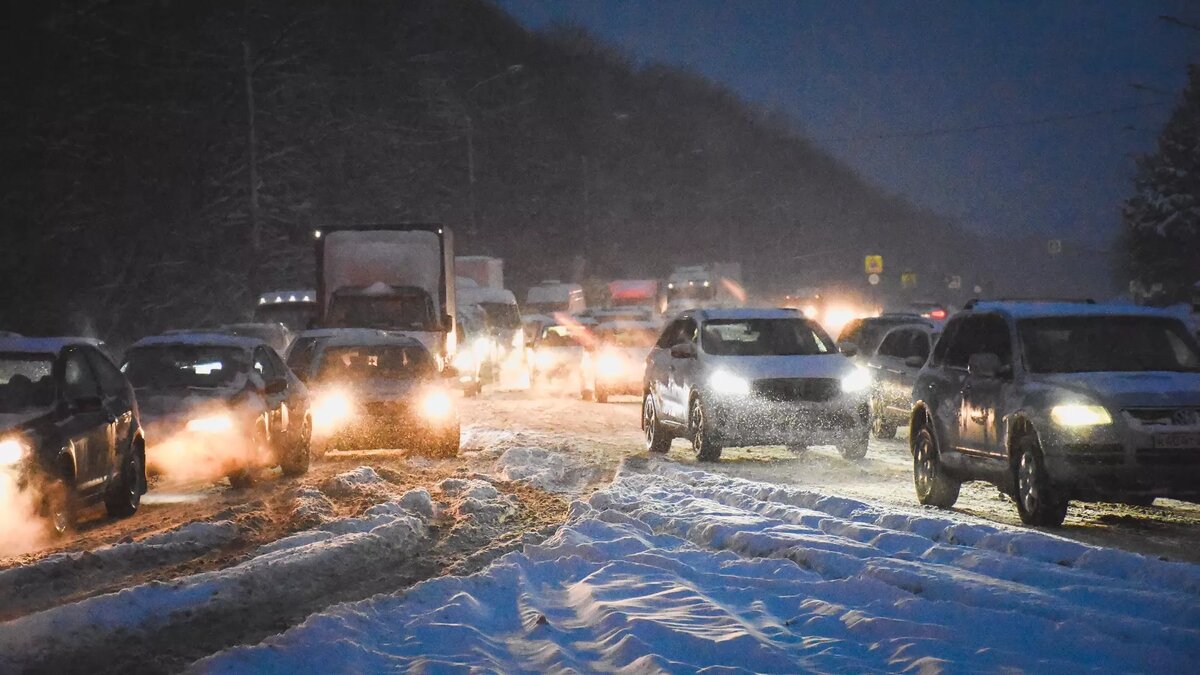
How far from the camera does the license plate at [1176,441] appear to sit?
11117mm

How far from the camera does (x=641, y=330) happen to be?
31484mm

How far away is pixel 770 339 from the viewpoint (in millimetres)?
20172

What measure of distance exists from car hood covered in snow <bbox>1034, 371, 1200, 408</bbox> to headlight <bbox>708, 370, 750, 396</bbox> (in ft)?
20.5

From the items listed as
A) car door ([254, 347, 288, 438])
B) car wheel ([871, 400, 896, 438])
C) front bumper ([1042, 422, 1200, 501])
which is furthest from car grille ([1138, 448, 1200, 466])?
car wheel ([871, 400, 896, 438])

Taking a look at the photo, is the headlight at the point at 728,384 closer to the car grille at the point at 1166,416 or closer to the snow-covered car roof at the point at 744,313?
the snow-covered car roof at the point at 744,313

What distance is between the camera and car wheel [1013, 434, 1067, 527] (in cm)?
1149

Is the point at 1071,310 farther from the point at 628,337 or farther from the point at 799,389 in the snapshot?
the point at 628,337

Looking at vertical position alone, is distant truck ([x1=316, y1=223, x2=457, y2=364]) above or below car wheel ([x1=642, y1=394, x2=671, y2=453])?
above

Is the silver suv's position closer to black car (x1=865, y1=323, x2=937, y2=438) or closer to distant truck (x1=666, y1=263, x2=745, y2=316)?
black car (x1=865, y1=323, x2=937, y2=438)

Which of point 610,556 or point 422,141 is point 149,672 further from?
point 422,141

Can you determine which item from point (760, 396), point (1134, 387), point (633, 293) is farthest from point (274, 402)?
point (633, 293)

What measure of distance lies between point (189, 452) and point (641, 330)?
17.1m

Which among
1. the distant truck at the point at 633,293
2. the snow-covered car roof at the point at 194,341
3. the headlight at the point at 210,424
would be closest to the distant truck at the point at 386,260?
the snow-covered car roof at the point at 194,341

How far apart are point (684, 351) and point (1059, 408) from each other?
799 cm
